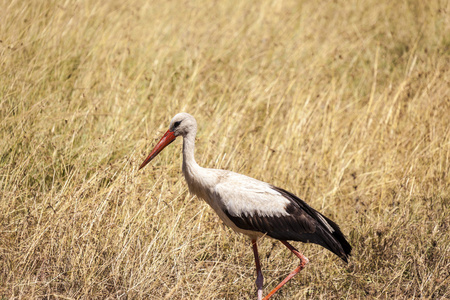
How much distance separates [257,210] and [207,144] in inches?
57.8

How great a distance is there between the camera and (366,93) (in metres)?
7.84

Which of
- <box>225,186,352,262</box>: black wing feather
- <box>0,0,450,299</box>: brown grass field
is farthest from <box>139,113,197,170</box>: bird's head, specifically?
<box>225,186,352,262</box>: black wing feather

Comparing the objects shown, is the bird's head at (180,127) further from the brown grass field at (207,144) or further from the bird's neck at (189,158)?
the brown grass field at (207,144)

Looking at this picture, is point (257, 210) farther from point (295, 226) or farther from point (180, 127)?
point (180, 127)

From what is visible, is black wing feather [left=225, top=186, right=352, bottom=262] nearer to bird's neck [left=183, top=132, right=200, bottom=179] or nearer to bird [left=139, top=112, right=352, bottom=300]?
bird [left=139, top=112, right=352, bottom=300]

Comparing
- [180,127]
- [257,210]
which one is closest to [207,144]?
[180,127]

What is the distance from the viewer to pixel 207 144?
230 inches

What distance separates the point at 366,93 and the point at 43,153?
4.86m

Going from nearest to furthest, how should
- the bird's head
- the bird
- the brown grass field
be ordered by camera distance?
the brown grass field → the bird → the bird's head

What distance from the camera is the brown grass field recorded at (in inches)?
172

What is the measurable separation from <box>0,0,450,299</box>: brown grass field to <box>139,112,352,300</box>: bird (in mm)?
332

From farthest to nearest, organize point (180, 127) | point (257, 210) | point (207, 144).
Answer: point (207, 144), point (180, 127), point (257, 210)

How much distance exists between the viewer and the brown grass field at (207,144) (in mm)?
4379

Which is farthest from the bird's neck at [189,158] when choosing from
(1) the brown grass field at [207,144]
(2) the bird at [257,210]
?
(1) the brown grass field at [207,144]
